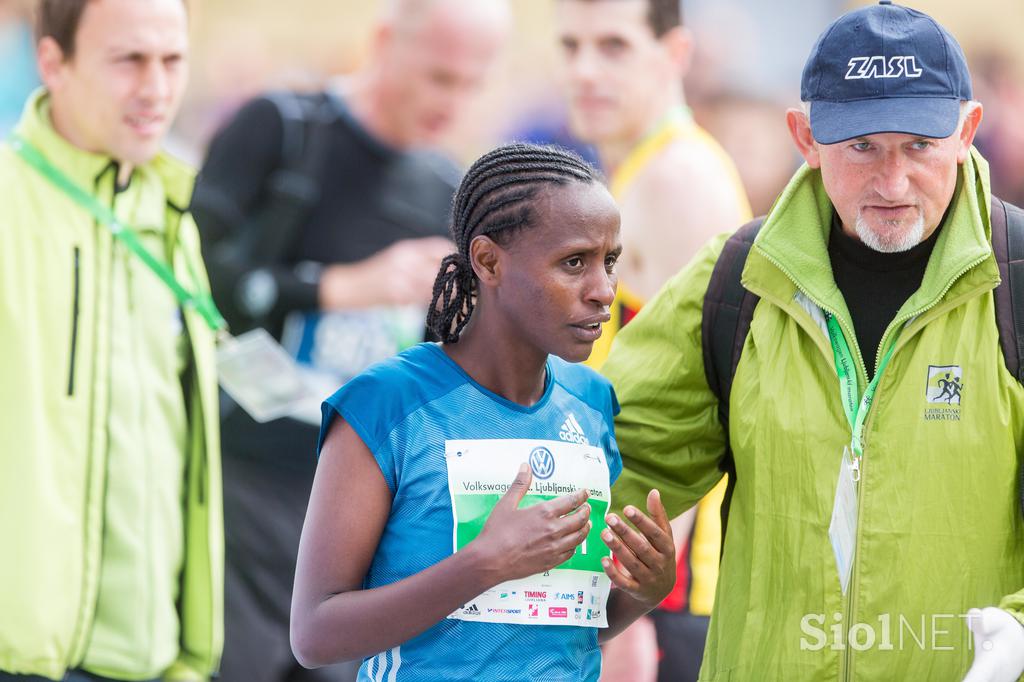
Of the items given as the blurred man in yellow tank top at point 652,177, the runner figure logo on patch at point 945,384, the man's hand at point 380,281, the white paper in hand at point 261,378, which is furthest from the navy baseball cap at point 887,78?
the man's hand at point 380,281

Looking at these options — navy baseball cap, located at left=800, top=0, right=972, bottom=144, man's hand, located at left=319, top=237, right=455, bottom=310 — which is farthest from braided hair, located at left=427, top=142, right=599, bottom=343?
man's hand, located at left=319, top=237, right=455, bottom=310

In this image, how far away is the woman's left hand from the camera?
2.78 meters

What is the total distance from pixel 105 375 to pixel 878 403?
2236mm

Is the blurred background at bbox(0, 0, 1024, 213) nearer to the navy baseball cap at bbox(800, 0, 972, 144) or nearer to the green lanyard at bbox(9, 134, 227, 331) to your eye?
the green lanyard at bbox(9, 134, 227, 331)

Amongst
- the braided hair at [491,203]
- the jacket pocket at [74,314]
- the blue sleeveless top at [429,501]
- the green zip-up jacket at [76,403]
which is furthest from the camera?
the jacket pocket at [74,314]

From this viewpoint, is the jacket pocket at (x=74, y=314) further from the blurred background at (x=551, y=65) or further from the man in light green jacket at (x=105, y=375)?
the blurred background at (x=551, y=65)

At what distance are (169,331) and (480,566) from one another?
2187 mm

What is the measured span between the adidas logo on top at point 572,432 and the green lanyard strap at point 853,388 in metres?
0.51

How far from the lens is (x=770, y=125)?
8.88m

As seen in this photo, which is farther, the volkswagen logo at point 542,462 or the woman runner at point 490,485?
the volkswagen logo at point 542,462

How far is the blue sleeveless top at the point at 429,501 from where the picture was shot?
8.84 ft

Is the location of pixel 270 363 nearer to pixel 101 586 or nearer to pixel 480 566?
pixel 101 586

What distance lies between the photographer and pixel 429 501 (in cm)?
271

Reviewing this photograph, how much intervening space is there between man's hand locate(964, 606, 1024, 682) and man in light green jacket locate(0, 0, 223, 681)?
95.7 inches
